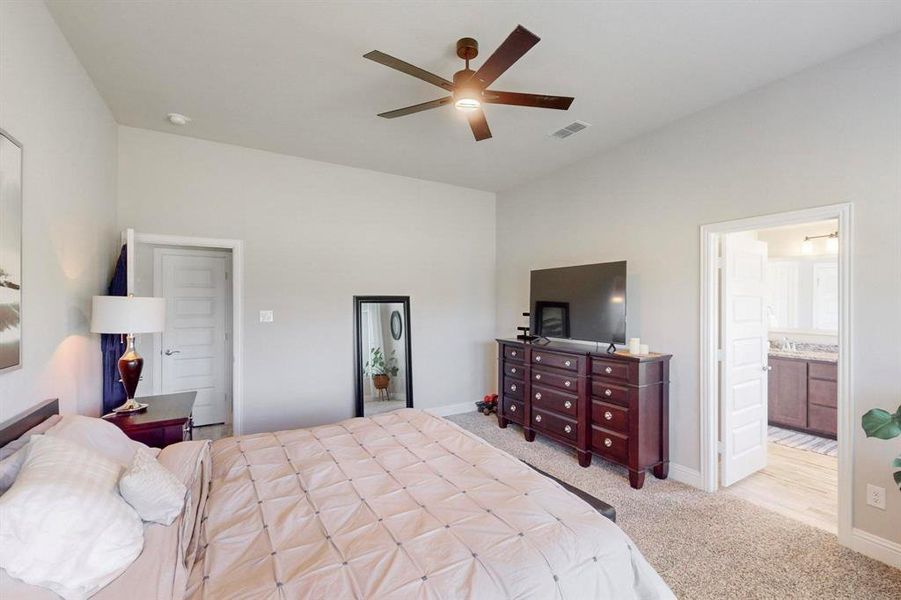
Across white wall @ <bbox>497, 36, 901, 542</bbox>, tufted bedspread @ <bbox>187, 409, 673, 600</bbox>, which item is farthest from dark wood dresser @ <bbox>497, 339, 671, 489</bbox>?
tufted bedspread @ <bbox>187, 409, 673, 600</bbox>

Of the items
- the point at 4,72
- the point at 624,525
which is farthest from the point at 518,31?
the point at 624,525

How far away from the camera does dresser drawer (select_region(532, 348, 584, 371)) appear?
142 inches

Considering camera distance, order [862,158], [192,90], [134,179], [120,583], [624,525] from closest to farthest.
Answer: [120,583]
[862,158]
[624,525]
[192,90]
[134,179]

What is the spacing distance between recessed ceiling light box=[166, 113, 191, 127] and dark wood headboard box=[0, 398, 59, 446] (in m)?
2.39

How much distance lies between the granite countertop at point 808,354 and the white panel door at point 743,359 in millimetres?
1409

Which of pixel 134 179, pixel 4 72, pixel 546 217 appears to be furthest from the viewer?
pixel 546 217

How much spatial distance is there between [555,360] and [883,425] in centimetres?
220

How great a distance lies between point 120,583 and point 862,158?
3.93 metres

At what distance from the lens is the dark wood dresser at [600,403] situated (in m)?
3.14

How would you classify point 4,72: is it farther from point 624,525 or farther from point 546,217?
point 546,217

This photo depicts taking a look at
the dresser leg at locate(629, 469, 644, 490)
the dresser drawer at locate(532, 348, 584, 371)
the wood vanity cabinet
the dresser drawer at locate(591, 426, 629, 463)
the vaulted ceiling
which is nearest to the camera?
the vaulted ceiling

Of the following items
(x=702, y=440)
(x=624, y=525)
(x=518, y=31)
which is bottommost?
(x=624, y=525)

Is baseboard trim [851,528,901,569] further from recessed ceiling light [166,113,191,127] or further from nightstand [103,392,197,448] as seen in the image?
recessed ceiling light [166,113,191,127]

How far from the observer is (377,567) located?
→ 4.05ft
